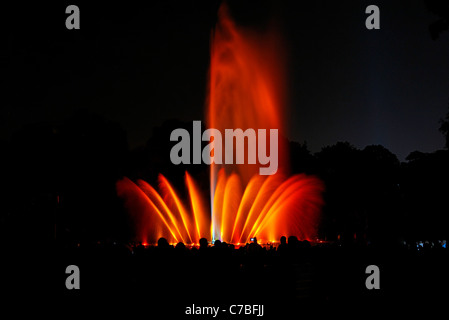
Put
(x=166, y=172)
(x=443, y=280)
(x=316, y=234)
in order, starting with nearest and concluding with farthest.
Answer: (x=443, y=280) < (x=166, y=172) < (x=316, y=234)

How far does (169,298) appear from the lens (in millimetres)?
11656

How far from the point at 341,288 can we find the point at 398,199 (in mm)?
47711

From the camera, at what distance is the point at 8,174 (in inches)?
1762

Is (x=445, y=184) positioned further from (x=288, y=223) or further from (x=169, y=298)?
(x=169, y=298)

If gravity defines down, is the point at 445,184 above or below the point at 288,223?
above

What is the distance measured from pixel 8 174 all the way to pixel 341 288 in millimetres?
38404

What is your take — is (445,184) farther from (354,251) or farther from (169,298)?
(169,298)
